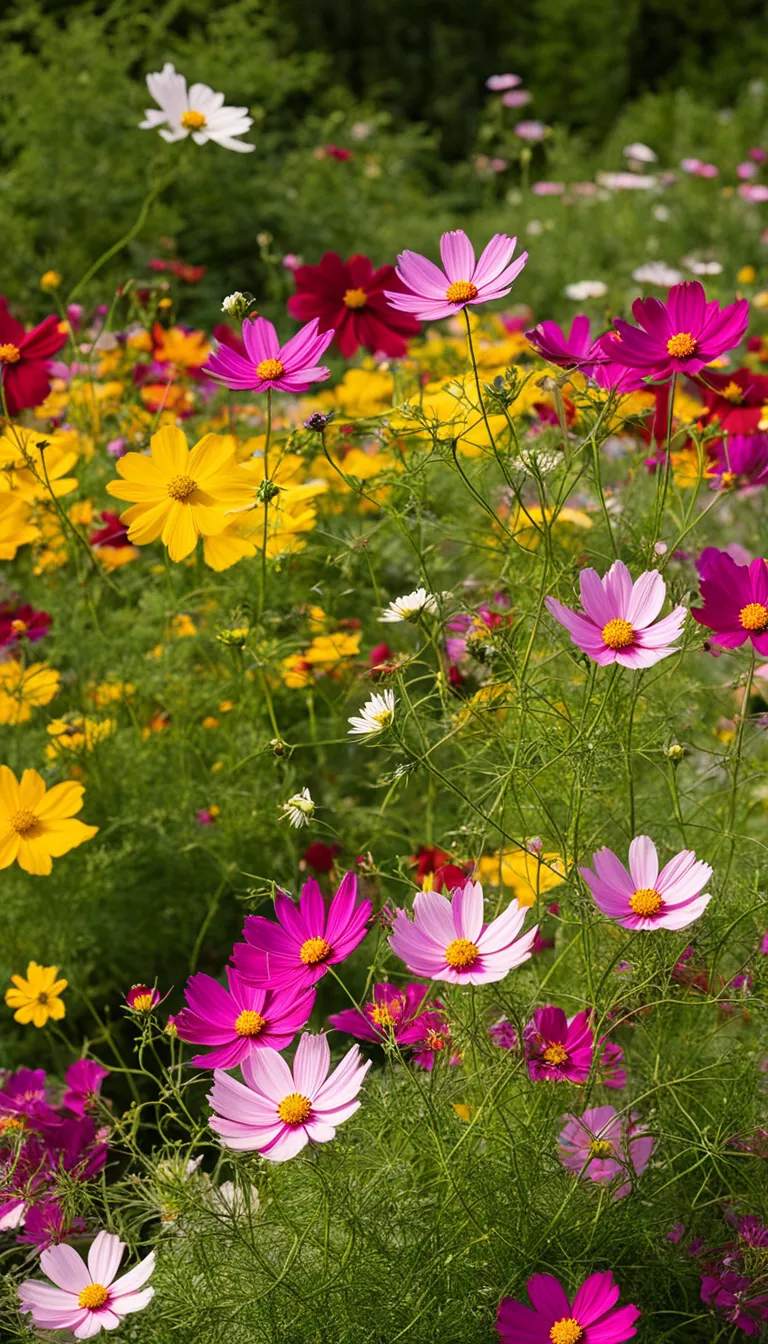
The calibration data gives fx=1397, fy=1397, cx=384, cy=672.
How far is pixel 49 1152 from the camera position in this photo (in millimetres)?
1264

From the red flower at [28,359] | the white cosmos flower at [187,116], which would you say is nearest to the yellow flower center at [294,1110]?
the red flower at [28,359]

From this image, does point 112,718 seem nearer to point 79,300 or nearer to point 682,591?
point 682,591

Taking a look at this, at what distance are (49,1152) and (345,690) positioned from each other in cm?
72

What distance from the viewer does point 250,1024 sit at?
40.3 inches

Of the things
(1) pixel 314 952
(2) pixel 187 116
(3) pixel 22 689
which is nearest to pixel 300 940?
(1) pixel 314 952

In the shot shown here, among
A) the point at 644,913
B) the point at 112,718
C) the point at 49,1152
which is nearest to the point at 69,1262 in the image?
the point at 49,1152

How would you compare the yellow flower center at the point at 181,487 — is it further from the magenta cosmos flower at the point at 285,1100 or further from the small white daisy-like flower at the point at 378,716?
the magenta cosmos flower at the point at 285,1100

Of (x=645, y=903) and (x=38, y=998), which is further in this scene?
(x=38, y=998)

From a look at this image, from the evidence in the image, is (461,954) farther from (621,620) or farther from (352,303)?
(352,303)

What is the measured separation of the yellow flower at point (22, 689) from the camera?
1.65m

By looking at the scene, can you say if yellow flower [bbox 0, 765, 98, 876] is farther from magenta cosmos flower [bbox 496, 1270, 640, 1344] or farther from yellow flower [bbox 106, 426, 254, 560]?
magenta cosmos flower [bbox 496, 1270, 640, 1344]

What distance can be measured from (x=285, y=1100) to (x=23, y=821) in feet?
1.59

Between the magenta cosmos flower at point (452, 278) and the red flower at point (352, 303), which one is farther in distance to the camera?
the red flower at point (352, 303)

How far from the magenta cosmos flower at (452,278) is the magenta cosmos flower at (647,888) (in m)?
0.45
